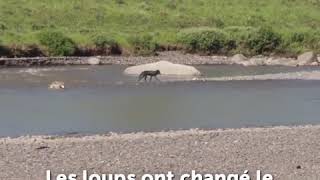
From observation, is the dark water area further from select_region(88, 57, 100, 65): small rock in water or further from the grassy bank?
the grassy bank

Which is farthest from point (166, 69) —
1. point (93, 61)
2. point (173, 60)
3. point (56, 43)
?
point (56, 43)

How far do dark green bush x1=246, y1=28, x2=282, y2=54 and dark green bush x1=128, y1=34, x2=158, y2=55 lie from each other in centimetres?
951

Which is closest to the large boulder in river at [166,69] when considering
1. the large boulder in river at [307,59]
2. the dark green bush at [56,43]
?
the dark green bush at [56,43]

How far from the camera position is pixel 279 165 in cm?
1972

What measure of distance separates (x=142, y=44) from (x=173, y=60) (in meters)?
5.09

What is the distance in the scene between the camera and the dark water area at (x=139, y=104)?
3059 centimetres

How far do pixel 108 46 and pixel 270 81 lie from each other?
895 inches

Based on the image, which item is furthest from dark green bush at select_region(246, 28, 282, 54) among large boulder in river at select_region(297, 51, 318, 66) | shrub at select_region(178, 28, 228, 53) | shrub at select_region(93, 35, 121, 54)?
shrub at select_region(93, 35, 121, 54)

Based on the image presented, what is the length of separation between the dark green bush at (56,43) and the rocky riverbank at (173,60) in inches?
55.3

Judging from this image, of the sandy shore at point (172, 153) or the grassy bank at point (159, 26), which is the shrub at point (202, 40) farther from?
the sandy shore at point (172, 153)

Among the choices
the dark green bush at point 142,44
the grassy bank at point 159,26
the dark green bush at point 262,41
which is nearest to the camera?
the grassy bank at point 159,26

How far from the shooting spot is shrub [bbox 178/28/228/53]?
7388cm

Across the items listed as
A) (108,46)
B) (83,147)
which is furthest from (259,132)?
(108,46)

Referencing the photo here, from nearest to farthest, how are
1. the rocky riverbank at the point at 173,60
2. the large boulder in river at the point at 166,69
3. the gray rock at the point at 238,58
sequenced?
the large boulder in river at the point at 166,69, the rocky riverbank at the point at 173,60, the gray rock at the point at 238,58
